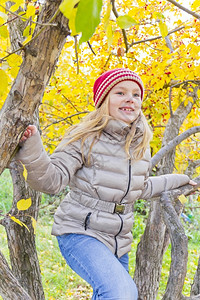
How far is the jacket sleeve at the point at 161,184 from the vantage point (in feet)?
6.79

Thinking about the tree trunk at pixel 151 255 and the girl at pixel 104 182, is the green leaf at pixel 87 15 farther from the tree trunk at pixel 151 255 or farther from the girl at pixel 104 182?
the tree trunk at pixel 151 255

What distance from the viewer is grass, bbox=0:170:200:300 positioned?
3.73 m

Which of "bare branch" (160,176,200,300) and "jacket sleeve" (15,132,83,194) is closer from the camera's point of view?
"jacket sleeve" (15,132,83,194)

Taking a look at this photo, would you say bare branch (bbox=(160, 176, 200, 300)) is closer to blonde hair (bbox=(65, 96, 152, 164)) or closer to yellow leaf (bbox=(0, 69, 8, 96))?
blonde hair (bbox=(65, 96, 152, 164))

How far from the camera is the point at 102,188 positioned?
182 cm

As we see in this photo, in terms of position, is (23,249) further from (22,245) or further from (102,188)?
(102,188)

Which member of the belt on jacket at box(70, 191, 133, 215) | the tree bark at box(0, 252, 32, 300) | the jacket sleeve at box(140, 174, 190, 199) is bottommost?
the tree bark at box(0, 252, 32, 300)

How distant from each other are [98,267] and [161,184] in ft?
2.32

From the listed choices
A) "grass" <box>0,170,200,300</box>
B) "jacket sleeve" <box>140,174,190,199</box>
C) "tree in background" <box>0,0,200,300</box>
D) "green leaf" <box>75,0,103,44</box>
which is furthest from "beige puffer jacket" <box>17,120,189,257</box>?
"green leaf" <box>75,0,103,44</box>

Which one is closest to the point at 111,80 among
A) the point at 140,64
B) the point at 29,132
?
the point at 29,132

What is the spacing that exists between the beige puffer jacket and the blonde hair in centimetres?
3

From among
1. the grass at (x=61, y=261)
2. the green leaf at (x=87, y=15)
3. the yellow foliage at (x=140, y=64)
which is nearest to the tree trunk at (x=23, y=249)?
the grass at (x=61, y=261)

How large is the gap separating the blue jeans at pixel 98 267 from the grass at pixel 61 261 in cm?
93

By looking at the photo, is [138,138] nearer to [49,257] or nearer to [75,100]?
[75,100]
